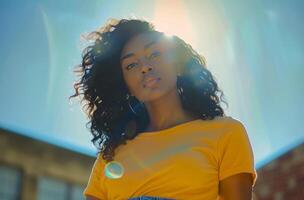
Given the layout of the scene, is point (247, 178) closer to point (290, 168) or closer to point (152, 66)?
point (152, 66)

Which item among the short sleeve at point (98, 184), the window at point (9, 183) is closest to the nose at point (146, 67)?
the short sleeve at point (98, 184)

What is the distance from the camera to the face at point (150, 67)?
121 inches

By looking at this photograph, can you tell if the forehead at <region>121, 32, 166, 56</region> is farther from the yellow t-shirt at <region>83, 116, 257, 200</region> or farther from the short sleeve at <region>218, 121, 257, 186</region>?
the short sleeve at <region>218, 121, 257, 186</region>

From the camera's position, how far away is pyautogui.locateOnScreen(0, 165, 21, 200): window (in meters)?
21.7

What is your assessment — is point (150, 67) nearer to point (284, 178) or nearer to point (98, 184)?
point (98, 184)

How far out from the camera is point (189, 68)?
3.39 metres

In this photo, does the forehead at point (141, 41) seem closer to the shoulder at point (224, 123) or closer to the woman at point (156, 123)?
the woman at point (156, 123)

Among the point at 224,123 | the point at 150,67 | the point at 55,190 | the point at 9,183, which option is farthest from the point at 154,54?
the point at 55,190

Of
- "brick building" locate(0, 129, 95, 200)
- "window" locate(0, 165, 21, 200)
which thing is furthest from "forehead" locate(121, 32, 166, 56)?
"window" locate(0, 165, 21, 200)

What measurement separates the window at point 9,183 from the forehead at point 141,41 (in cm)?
1899

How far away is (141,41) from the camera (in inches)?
134

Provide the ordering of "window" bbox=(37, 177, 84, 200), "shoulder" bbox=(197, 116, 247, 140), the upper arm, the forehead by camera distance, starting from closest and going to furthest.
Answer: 1. the upper arm
2. "shoulder" bbox=(197, 116, 247, 140)
3. the forehead
4. "window" bbox=(37, 177, 84, 200)

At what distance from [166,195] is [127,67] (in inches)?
32.9

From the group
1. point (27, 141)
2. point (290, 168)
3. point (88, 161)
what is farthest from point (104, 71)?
point (88, 161)
